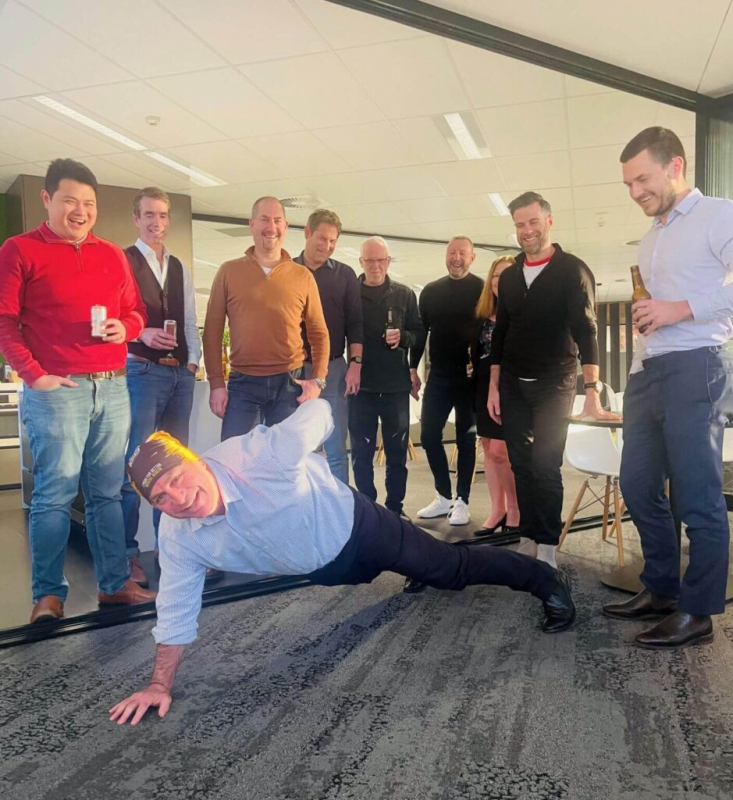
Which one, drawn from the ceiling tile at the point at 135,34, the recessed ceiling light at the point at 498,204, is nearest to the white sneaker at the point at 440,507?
the ceiling tile at the point at 135,34

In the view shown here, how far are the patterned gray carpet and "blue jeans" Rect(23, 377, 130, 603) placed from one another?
24 centimetres

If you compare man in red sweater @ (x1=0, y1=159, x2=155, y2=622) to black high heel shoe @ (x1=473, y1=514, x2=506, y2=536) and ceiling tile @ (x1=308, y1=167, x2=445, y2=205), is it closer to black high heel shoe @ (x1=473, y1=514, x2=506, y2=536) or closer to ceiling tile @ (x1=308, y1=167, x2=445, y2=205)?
black high heel shoe @ (x1=473, y1=514, x2=506, y2=536)

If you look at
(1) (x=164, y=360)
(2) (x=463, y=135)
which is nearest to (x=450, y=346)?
(1) (x=164, y=360)

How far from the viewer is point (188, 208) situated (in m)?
6.67

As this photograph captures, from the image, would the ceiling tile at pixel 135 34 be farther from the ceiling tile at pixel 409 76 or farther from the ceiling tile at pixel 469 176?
the ceiling tile at pixel 469 176

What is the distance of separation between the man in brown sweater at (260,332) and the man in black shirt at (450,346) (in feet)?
3.19

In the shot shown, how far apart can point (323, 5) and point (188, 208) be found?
380 centimetres

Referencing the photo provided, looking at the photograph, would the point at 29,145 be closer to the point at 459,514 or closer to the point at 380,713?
the point at 459,514

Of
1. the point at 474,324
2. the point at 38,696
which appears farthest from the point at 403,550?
the point at 474,324

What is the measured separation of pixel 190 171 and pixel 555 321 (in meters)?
4.36

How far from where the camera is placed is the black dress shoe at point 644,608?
2143 mm

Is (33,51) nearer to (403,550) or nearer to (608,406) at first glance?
(403,550)

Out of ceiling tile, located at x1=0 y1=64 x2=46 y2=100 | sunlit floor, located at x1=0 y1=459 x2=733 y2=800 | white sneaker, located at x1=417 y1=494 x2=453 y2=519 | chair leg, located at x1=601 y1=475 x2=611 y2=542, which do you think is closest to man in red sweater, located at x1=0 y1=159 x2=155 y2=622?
sunlit floor, located at x1=0 y1=459 x2=733 y2=800

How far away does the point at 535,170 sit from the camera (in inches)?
230
